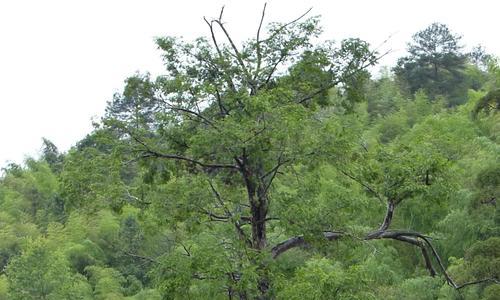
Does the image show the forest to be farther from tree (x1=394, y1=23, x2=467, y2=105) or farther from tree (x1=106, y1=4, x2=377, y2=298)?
tree (x1=394, y1=23, x2=467, y2=105)

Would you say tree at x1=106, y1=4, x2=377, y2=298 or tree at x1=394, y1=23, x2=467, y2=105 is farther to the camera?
tree at x1=394, y1=23, x2=467, y2=105

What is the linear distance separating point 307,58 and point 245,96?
0.86m

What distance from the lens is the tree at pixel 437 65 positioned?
1104 inches

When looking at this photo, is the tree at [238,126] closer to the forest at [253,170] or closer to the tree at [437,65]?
the forest at [253,170]

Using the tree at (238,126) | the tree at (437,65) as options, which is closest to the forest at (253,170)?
the tree at (238,126)

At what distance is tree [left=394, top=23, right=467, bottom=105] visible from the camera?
2805 centimetres

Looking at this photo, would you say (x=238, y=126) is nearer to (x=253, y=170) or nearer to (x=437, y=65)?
(x=253, y=170)

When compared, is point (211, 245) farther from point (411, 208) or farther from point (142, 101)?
point (411, 208)

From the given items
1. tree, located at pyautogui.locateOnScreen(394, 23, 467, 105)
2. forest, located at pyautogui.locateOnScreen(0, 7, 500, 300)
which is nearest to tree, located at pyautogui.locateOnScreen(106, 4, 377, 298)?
forest, located at pyautogui.locateOnScreen(0, 7, 500, 300)

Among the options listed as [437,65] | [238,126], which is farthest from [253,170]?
[437,65]

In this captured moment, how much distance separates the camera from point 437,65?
1113 inches

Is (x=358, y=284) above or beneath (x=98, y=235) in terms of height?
beneath

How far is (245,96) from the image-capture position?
600 centimetres

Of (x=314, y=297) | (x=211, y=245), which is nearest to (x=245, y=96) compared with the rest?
(x=211, y=245)
